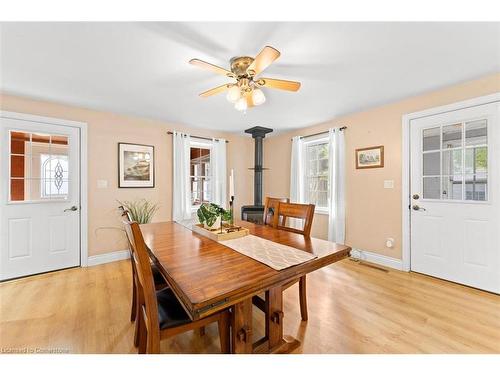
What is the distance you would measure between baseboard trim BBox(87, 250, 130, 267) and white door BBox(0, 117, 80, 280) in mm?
156

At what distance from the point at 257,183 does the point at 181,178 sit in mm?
1410

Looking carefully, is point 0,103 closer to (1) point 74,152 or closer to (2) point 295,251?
(1) point 74,152

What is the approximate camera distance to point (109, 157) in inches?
125

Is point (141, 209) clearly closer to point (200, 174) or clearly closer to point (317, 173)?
point (200, 174)

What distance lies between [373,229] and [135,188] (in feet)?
11.9

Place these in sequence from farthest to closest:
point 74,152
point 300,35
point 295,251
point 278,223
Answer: point 74,152 → point 278,223 → point 300,35 → point 295,251

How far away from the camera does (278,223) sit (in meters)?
2.09

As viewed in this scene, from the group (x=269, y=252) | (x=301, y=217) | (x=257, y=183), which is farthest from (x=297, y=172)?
(x=269, y=252)

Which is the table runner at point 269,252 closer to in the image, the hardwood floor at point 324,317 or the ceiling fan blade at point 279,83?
the hardwood floor at point 324,317

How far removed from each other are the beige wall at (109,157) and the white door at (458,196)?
364cm

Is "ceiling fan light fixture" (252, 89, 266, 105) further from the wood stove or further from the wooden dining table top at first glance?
the wood stove

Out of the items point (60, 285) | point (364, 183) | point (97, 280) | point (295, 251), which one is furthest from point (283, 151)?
point (60, 285)

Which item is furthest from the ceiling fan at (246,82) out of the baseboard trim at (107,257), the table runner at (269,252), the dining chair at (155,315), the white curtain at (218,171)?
the baseboard trim at (107,257)

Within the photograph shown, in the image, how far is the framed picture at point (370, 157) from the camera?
3.00m
